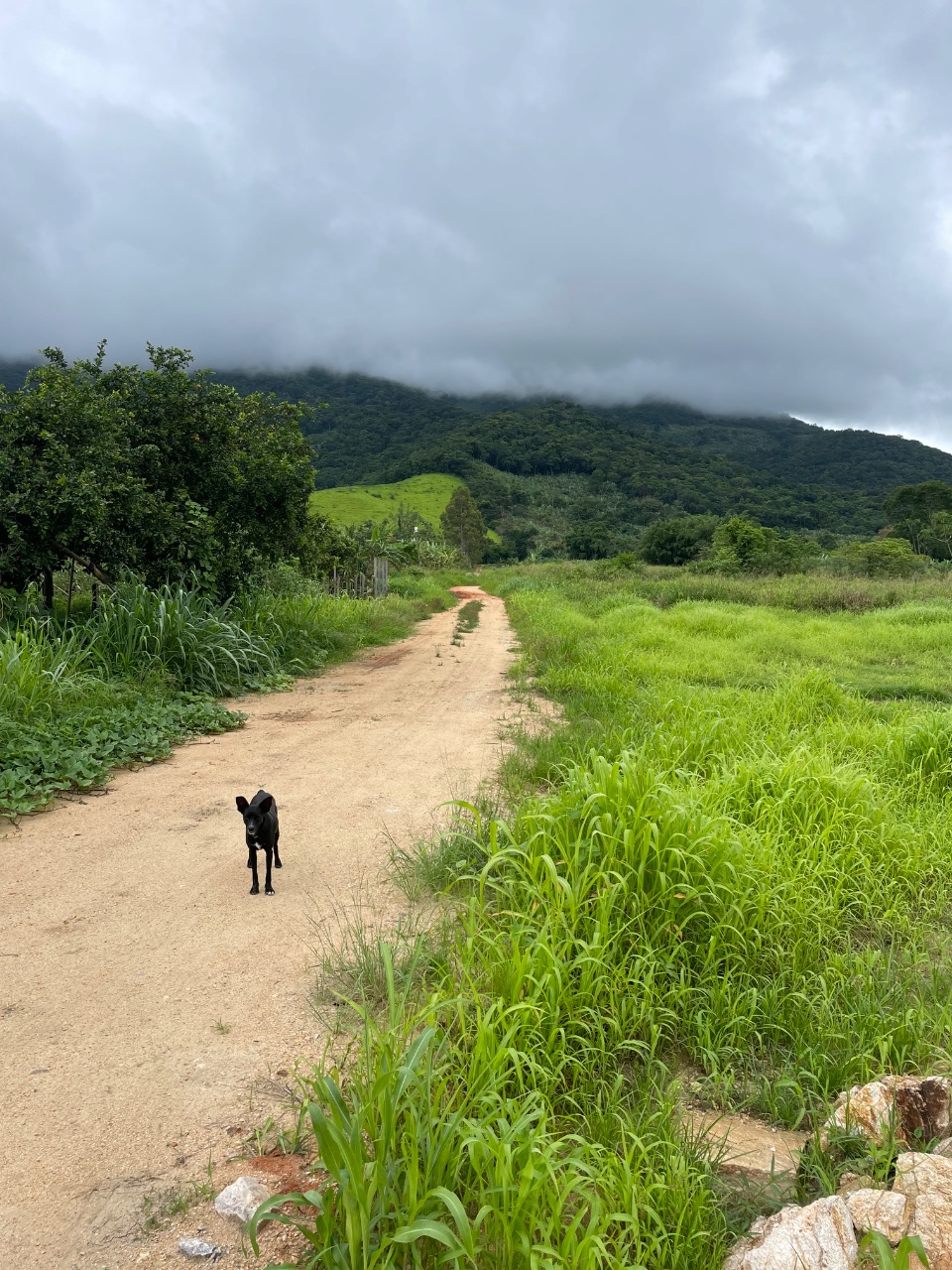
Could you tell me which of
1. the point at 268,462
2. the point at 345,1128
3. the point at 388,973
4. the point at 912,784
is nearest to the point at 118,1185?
the point at 345,1128

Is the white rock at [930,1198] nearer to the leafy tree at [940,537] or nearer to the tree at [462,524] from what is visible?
the tree at [462,524]

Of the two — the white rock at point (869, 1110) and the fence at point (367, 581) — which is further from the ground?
the fence at point (367, 581)

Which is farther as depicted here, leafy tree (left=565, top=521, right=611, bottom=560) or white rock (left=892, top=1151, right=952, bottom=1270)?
leafy tree (left=565, top=521, right=611, bottom=560)

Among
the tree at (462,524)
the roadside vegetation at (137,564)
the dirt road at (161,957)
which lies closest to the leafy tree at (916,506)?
the tree at (462,524)

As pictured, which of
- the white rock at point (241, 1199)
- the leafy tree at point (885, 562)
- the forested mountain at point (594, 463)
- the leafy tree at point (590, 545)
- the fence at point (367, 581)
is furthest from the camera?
the forested mountain at point (594, 463)

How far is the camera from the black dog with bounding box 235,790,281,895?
3.76 metres

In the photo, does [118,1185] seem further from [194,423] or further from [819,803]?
[194,423]

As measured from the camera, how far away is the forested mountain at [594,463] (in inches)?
3538

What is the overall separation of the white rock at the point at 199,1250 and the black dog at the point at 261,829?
1.90m

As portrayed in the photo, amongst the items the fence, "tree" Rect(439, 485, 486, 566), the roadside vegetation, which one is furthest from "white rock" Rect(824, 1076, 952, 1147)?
"tree" Rect(439, 485, 486, 566)

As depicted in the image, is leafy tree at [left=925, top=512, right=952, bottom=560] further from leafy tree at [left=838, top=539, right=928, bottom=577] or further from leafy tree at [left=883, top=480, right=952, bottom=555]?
leafy tree at [left=838, top=539, right=928, bottom=577]

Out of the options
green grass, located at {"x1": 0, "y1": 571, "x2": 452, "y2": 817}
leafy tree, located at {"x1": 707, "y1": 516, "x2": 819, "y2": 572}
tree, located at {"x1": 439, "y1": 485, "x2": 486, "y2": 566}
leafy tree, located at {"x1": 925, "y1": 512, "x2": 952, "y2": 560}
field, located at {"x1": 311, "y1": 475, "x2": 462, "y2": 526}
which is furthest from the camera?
field, located at {"x1": 311, "y1": 475, "x2": 462, "y2": 526}

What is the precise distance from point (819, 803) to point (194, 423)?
937cm

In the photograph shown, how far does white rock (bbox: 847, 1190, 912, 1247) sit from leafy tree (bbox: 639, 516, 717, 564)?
174ft
